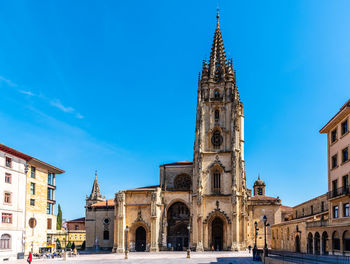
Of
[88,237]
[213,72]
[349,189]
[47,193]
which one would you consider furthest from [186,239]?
[349,189]

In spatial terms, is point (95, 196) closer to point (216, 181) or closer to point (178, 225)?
point (178, 225)

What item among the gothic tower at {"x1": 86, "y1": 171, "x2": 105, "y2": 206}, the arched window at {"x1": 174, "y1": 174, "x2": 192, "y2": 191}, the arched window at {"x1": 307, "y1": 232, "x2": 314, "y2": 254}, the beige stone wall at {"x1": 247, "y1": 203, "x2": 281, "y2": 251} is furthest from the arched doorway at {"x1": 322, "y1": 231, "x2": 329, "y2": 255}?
the gothic tower at {"x1": 86, "y1": 171, "x2": 105, "y2": 206}

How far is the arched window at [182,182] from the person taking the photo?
66.2m

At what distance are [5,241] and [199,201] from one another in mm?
27689

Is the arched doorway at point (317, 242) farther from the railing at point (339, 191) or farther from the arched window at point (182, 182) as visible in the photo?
the arched window at point (182, 182)

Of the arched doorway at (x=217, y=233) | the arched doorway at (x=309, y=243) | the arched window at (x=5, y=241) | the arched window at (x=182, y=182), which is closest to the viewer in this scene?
the arched window at (x=5, y=241)

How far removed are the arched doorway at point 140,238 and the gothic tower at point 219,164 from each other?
798 centimetres

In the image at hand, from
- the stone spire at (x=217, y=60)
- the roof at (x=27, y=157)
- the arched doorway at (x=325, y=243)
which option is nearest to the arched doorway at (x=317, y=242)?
the arched doorway at (x=325, y=243)

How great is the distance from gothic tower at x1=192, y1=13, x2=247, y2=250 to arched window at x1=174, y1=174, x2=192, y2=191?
455 centimetres

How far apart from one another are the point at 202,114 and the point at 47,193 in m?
25.7

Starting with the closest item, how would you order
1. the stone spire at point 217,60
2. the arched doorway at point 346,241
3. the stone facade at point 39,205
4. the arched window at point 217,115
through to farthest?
the arched doorway at point 346,241
the stone facade at point 39,205
the arched window at point 217,115
the stone spire at point 217,60

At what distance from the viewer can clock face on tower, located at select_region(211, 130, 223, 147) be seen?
63.3 m

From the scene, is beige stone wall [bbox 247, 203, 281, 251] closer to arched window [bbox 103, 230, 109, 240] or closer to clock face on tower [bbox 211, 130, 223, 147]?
clock face on tower [bbox 211, 130, 223, 147]

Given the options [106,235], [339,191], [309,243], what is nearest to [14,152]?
[106,235]
